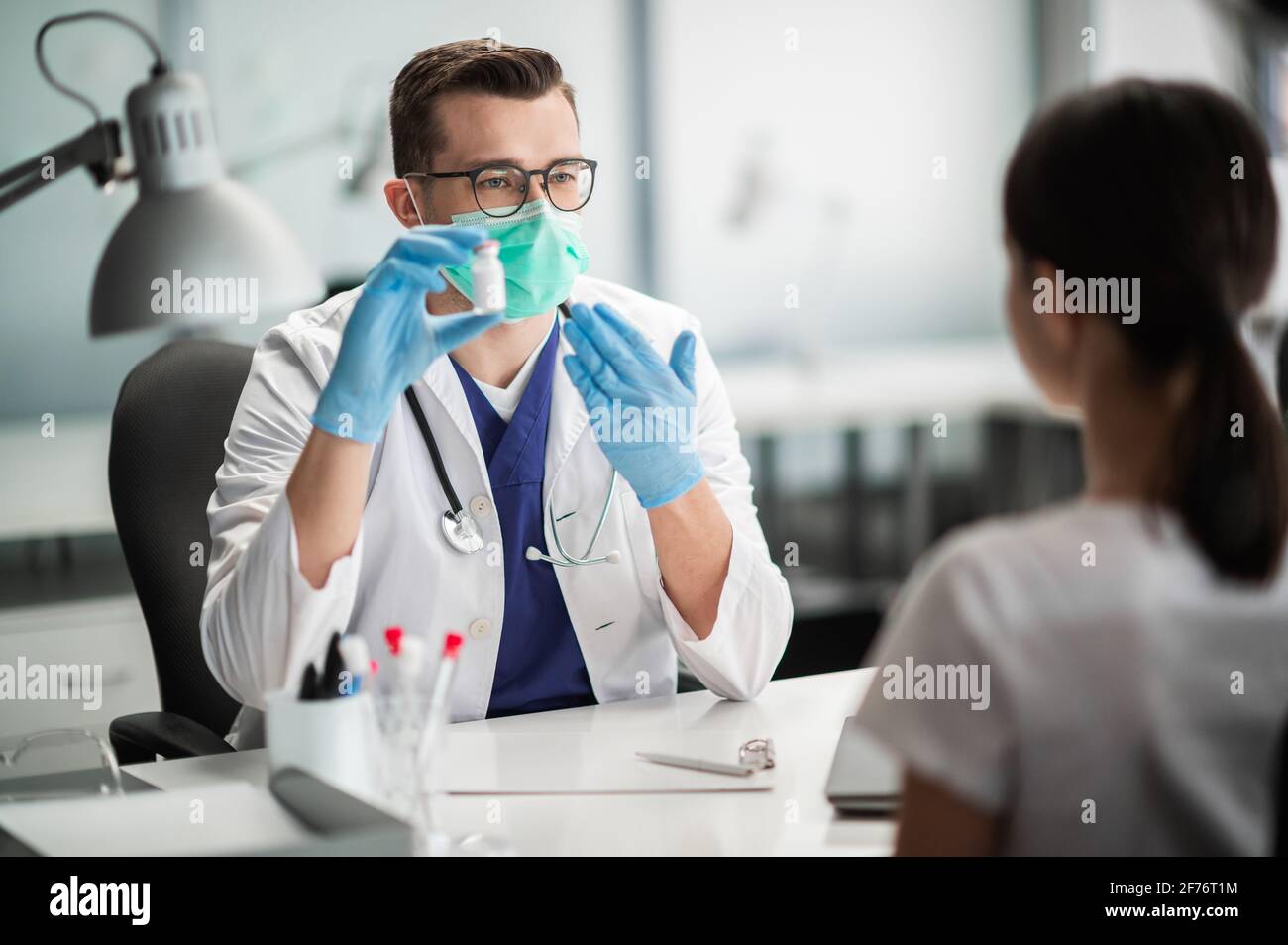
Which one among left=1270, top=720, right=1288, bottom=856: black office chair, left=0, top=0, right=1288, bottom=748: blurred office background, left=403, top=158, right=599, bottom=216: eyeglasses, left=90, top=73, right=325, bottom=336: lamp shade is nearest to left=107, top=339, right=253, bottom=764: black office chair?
left=90, top=73, right=325, bottom=336: lamp shade

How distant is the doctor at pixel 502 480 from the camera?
137cm

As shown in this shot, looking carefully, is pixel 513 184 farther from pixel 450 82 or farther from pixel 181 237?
pixel 181 237

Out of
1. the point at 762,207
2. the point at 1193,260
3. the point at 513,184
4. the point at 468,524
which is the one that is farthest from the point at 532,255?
the point at 762,207

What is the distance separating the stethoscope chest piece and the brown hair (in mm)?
458

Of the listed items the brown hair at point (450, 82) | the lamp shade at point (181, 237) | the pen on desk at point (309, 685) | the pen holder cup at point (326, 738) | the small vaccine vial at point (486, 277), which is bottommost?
the pen holder cup at point (326, 738)

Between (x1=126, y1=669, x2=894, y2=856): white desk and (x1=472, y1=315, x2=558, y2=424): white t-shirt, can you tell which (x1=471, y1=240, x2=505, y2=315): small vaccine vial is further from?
(x1=126, y1=669, x2=894, y2=856): white desk

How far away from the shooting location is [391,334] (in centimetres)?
134

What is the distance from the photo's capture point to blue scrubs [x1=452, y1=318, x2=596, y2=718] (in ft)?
5.02

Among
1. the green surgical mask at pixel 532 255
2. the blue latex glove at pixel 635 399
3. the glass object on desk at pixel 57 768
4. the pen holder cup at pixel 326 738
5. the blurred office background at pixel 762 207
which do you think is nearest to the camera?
the pen holder cup at pixel 326 738

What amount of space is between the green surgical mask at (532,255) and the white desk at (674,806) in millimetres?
521

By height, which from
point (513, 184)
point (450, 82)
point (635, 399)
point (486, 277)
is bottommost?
point (635, 399)

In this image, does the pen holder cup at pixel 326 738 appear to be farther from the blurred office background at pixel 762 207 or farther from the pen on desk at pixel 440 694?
the blurred office background at pixel 762 207

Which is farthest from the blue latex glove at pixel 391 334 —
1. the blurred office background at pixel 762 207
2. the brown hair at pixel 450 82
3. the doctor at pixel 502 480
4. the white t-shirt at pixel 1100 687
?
the blurred office background at pixel 762 207

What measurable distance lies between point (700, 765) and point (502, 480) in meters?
0.51
